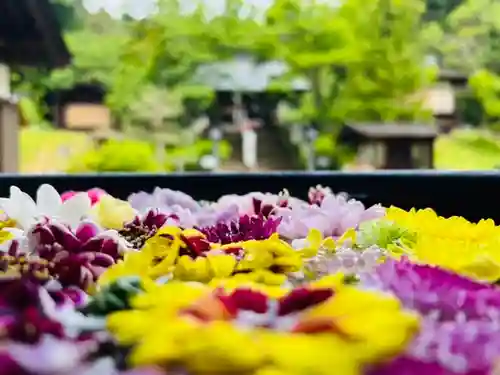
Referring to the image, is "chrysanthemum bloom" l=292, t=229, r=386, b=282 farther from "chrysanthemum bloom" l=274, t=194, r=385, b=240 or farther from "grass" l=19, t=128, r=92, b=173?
"grass" l=19, t=128, r=92, b=173

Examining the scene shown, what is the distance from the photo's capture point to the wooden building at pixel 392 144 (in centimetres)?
412

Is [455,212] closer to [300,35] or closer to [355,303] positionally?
[355,303]

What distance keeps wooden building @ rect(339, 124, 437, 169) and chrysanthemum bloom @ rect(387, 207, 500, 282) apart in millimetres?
3519

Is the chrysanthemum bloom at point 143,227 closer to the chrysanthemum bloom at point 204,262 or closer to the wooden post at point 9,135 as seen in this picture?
the chrysanthemum bloom at point 204,262

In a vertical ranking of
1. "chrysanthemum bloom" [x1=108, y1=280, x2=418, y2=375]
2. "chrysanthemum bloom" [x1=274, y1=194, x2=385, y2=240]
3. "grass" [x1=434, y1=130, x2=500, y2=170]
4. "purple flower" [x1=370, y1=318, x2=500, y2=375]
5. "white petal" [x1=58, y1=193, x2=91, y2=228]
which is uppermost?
"grass" [x1=434, y1=130, x2=500, y2=170]

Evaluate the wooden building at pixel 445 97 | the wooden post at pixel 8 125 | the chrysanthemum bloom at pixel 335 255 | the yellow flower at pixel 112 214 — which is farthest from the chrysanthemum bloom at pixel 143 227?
the wooden building at pixel 445 97

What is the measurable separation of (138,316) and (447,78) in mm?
4068

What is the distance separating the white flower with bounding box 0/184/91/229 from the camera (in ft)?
2.15

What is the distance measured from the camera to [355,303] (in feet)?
1.16

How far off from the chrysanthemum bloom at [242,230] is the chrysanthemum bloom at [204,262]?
0.31 feet

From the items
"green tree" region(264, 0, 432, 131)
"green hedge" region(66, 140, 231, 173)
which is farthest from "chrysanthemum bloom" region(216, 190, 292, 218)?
"green tree" region(264, 0, 432, 131)

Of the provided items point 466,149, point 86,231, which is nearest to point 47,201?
point 86,231

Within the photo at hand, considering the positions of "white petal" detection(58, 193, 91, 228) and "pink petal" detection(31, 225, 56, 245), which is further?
"white petal" detection(58, 193, 91, 228)

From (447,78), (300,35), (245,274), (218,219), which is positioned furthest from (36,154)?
(245,274)
